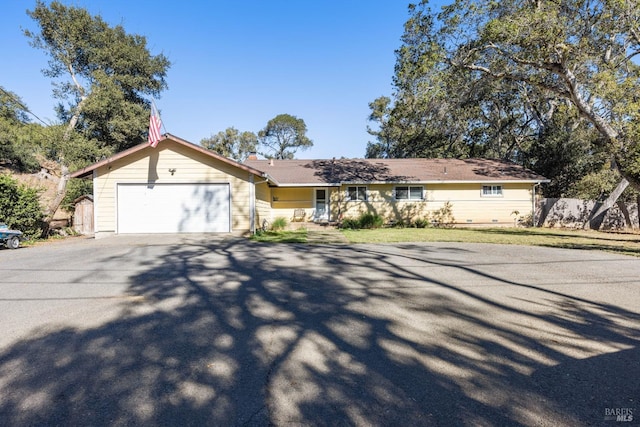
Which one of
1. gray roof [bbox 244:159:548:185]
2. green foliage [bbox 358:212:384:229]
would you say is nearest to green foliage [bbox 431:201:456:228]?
gray roof [bbox 244:159:548:185]

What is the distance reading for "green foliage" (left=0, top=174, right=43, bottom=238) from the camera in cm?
1237

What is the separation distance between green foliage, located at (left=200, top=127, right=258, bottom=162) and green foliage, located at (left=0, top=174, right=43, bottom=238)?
3173 cm

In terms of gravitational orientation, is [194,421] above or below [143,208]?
below

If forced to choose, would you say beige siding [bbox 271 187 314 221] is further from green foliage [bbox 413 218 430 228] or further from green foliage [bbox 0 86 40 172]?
green foliage [bbox 0 86 40 172]

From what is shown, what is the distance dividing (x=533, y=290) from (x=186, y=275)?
19.9ft

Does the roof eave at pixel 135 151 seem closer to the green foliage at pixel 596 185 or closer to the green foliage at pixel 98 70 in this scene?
the green foliage at pixel 98 70

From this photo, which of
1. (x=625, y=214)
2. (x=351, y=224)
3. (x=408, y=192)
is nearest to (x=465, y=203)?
(x=408, y=192)

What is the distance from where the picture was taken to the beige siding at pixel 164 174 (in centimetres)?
1353

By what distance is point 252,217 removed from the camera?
45.7ft

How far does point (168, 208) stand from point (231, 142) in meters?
34.0

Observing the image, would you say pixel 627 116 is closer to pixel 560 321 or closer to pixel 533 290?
pixel 533 290

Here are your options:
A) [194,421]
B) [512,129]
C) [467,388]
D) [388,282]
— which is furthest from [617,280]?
[512,129]

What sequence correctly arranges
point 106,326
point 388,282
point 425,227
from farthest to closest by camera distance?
point 425,227 < point 388,282 < point 106,326

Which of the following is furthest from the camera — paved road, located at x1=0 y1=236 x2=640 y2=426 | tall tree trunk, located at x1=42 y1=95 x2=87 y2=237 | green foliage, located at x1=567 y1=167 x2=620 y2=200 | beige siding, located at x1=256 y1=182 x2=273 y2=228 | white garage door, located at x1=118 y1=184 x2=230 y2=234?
green foliage, located at x1=567 y1=167 x2=620 y2=200
